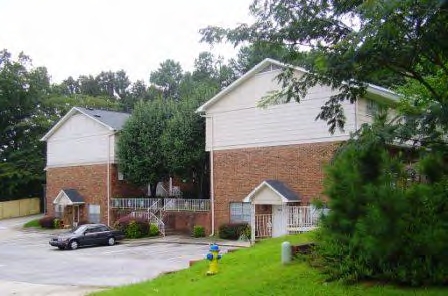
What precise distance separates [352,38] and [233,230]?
929 inches

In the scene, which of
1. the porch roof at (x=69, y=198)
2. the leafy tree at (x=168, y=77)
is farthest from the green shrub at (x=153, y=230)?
the leafy tree at (x=168, y=77)

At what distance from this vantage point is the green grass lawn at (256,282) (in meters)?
8.27

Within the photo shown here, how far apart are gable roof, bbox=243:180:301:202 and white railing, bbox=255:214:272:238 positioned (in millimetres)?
1161

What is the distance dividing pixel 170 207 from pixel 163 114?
6.34 meters

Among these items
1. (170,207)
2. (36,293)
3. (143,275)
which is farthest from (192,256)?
(170,207)

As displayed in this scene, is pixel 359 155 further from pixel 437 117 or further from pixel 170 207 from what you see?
pixel 170 207

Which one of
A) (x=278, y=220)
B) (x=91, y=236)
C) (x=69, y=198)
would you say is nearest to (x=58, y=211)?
(x=69, y=198)

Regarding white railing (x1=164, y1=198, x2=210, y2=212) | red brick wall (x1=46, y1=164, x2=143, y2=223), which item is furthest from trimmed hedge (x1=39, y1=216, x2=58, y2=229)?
white railing (x1=164, y1=198, x2=210, y2=212)

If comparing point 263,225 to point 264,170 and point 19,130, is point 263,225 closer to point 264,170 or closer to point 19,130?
point 264,170

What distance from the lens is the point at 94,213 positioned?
40312 mm

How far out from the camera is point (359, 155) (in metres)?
7.29

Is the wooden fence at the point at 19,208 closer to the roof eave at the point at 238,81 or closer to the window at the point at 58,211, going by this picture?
the window at the point at 58,211

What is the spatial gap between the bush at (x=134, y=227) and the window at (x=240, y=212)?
579 centimetres

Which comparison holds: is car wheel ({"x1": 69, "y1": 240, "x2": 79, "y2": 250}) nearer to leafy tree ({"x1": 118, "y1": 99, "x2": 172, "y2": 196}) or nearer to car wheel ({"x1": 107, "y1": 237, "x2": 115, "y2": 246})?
car wheel ({"x1": 107, "y1": 237, "x2": 115, "y2": 246})
